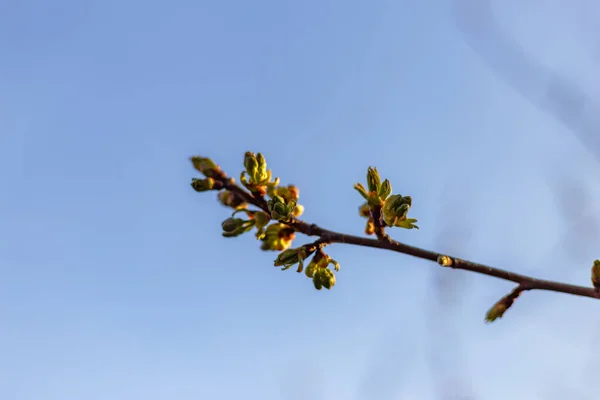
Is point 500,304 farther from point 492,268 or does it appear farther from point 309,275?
point 309,275

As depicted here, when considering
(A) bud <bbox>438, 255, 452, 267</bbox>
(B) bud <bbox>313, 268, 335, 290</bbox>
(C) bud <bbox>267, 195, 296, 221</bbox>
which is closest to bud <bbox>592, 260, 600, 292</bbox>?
(A) bud <bbox>438, 255, 452, 267</bbox>

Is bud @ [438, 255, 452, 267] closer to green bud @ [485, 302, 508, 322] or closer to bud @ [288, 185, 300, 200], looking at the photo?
green bud @ [485, 302, 508, 322]

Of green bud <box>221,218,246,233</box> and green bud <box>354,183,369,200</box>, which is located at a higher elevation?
green bud <box>354,183,369,200</box>

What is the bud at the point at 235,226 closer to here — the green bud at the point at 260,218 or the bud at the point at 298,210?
the green bud at the point at 260,218

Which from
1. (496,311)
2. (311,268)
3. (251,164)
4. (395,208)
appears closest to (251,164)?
(251,164)

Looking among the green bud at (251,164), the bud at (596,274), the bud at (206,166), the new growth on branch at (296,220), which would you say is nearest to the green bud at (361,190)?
the new growth on branch at (296,220)

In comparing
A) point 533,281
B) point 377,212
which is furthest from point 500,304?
point 377,212

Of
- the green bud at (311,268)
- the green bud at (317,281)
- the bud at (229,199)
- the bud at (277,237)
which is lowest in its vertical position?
the green bud at (317,281)
